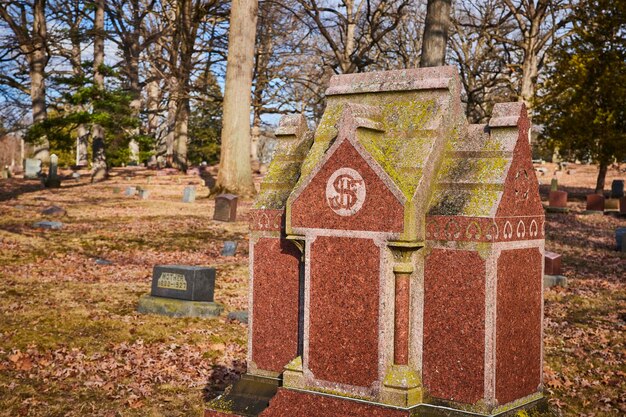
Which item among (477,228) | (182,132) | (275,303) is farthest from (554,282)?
(182,132)

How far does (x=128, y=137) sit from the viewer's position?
118 feet

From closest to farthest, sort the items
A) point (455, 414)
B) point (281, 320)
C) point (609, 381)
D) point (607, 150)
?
point (455, 414)
point (281, 320)
point (609, 381)
point (607, 150)

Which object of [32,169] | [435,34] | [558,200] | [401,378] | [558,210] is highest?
[435,34]

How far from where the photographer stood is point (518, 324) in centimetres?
575

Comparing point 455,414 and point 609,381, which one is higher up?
point 455,414

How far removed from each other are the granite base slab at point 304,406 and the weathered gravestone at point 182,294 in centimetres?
532

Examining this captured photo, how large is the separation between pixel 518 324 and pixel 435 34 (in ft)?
42.5

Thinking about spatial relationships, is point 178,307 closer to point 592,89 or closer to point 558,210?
point 558,210

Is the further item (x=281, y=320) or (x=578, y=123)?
(x=578, y=123)

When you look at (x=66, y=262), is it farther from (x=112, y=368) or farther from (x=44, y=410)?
(x=44, y=410)

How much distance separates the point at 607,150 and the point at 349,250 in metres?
29.2

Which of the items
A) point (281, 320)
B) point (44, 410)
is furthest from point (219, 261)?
point (281, 320)

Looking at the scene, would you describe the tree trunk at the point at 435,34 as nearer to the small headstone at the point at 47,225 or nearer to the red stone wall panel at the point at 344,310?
the small headstone at the point at 47,225

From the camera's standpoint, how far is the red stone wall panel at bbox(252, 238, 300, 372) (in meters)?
6.34
